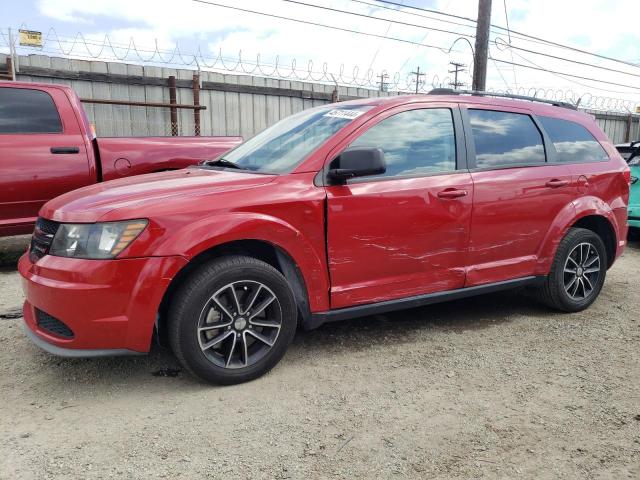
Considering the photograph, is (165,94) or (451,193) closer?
(451,193)

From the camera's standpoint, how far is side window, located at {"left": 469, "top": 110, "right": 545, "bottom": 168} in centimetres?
391

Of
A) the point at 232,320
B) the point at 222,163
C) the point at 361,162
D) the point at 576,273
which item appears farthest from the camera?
the point at 576,273

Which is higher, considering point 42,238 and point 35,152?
point 35,152

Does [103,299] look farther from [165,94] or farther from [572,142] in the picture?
[165,94]

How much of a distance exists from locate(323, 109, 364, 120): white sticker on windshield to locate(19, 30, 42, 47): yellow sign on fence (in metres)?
7.33

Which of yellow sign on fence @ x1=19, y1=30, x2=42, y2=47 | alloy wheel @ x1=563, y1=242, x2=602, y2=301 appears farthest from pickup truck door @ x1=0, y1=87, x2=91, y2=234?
alloy wheel @ x1=563, y1=242, x2=602, y2=301

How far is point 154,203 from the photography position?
9.27 feet

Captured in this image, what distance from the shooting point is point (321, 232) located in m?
3.21

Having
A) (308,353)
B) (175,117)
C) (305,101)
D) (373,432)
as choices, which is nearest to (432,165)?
(308,353)

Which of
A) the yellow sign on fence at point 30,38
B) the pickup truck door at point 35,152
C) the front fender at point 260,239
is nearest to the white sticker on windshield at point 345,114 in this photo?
the front fender at point 260,239

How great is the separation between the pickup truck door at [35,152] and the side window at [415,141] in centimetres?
341

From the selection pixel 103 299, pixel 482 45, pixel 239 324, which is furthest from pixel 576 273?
pixel 482 45

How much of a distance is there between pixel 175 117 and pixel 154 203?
764 centimetres

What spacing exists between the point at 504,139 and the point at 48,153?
14.3 feet
